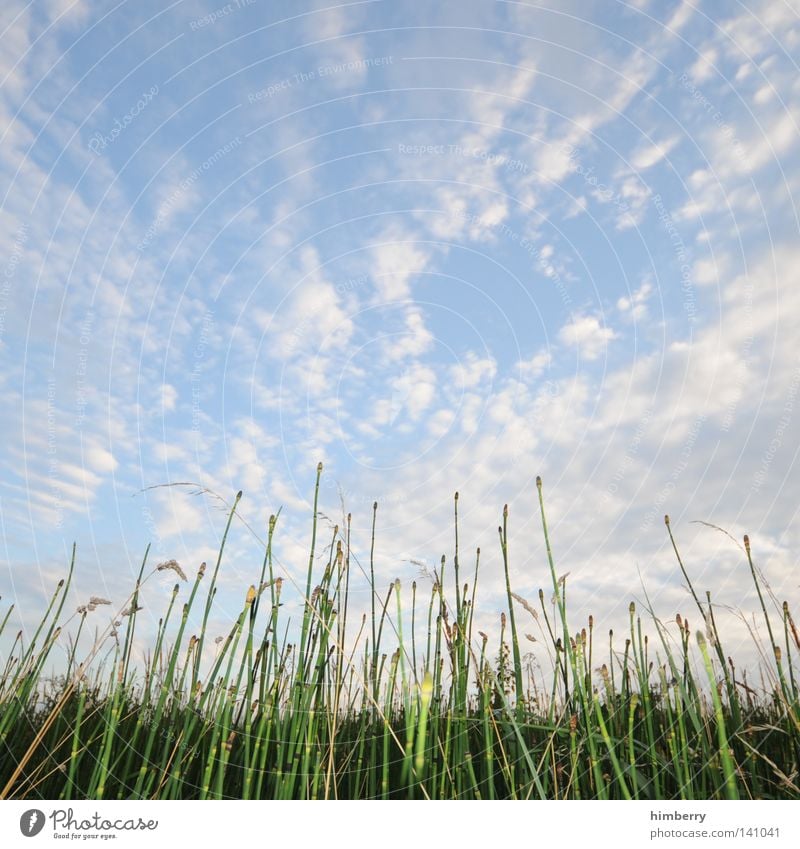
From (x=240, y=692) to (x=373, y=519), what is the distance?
38.8 inches

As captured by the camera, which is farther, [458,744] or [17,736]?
[17,736]

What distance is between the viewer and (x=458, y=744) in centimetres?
247

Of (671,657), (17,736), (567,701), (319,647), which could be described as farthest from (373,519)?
(17,736)
